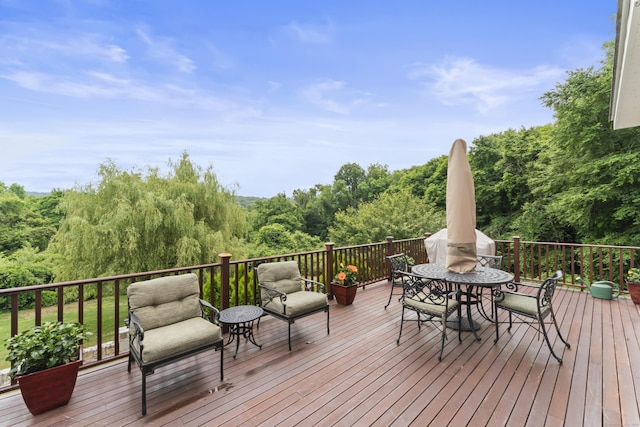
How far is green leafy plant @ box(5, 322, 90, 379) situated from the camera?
1.97 m

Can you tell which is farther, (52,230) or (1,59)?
(52,230)

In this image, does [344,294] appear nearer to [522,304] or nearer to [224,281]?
[224,281]

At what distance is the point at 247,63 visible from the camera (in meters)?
9.41

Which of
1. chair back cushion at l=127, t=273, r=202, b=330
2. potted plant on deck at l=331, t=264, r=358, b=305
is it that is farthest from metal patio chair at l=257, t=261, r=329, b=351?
potted plant on deck at l=331, t=264, r=358, b=305

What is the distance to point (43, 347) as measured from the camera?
79.3 inches

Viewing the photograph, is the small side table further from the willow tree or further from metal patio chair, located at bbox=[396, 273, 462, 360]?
the willow tree

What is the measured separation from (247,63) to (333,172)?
20559 millimetres

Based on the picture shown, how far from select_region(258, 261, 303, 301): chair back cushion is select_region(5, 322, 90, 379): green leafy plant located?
1759mm

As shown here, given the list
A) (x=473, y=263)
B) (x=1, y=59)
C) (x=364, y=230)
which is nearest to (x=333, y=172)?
(x=364, y=230)

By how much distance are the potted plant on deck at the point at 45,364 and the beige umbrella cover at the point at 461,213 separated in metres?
3.83

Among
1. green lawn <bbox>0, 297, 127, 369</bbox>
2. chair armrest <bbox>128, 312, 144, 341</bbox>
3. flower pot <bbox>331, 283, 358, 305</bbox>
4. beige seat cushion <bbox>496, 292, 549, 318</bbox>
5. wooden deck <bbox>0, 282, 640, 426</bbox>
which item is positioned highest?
chair armrest <bbox>128, 312, 144, 341</bbox>

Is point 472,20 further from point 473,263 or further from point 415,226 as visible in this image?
point 415,226

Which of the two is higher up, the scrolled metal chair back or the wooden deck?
the scrolled metal chair back

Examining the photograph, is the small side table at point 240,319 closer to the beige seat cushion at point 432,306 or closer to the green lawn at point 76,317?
the beige seat cushion at point 432,306
